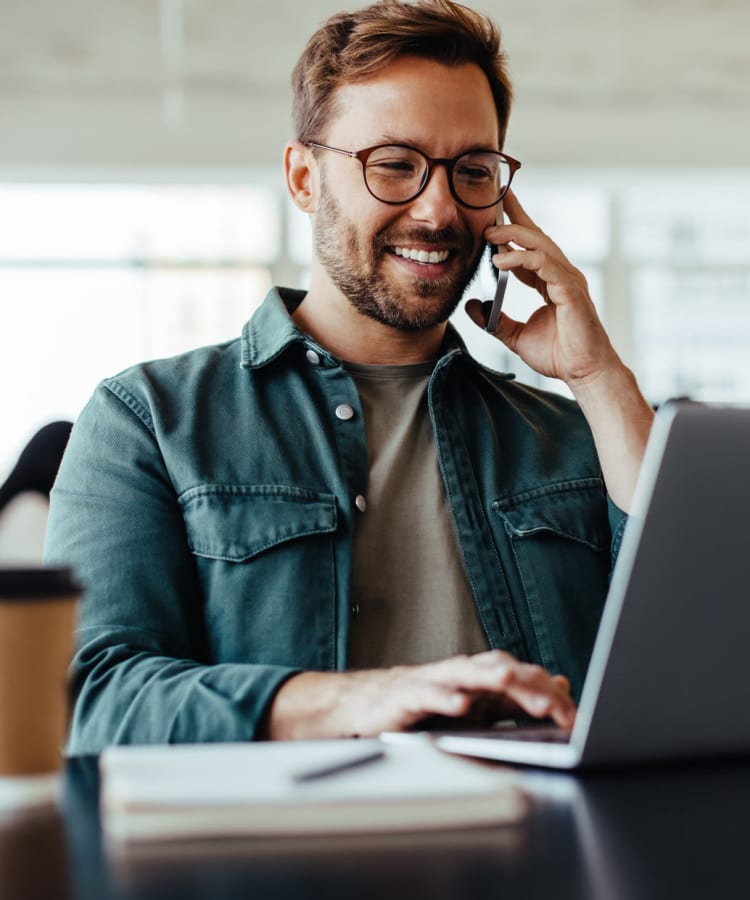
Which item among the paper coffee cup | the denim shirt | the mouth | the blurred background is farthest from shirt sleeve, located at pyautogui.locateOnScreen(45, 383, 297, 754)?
the blurred background

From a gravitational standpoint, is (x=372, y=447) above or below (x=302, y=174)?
below

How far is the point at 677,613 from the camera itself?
66cm

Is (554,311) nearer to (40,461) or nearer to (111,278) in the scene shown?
(40,461)

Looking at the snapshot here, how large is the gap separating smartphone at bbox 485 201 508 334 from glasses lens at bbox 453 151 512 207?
3 cm

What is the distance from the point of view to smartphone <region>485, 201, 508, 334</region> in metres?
1.56

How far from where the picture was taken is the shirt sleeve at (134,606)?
93cm

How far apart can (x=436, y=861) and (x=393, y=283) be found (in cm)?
111

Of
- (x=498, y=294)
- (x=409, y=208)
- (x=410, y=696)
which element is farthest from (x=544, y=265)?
(x=410, y=696)

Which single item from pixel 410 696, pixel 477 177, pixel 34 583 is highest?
pixel 477 177

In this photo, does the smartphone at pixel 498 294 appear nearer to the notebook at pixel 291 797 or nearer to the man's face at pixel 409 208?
the man's face at pixel 409 208

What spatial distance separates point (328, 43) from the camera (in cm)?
161

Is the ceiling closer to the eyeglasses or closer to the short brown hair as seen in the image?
the short brown hair

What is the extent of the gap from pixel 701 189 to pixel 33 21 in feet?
12.3

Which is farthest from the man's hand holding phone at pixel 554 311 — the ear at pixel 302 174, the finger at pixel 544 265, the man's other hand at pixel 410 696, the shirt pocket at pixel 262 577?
the man's other hand at pixel 410 696
